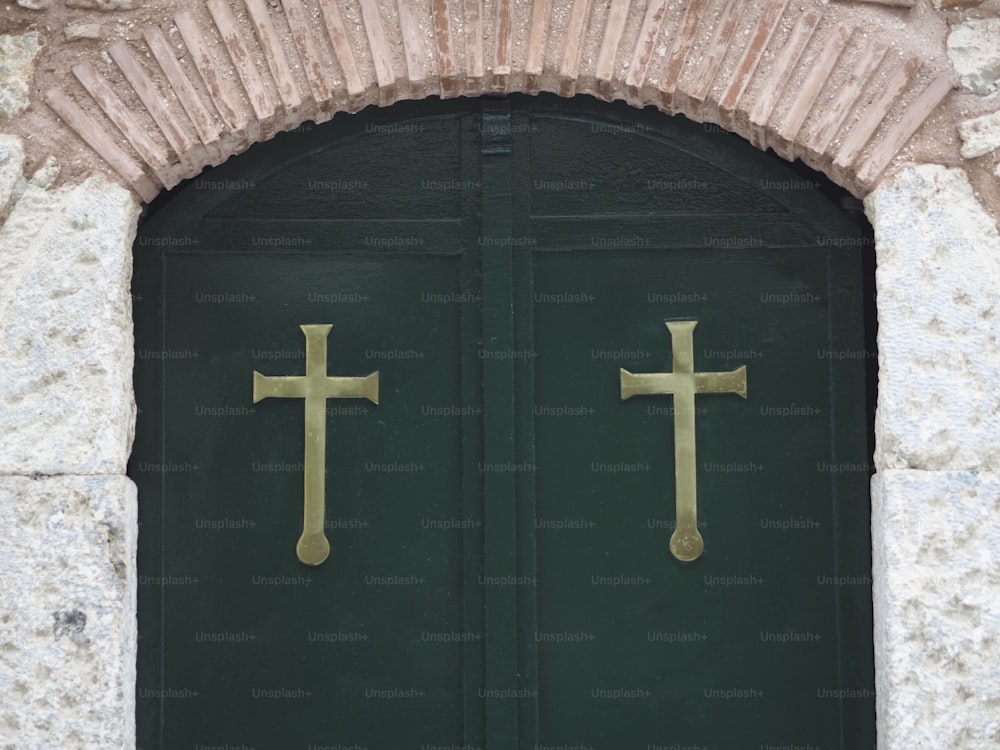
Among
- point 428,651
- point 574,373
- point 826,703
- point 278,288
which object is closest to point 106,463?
point 278,288

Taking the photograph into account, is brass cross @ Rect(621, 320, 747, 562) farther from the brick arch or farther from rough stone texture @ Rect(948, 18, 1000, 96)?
rough stone texture @ Rect(948, 18, 1000, 96)

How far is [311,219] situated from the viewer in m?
3.56

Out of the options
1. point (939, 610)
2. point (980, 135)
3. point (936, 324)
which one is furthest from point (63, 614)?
point (980, 135)

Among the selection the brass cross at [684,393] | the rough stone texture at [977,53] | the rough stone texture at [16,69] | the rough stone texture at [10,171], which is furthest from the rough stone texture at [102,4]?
the rough stone texture at [977,53]

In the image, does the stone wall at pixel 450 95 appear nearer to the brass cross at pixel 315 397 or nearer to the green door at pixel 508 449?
the green door at pixel 508 449

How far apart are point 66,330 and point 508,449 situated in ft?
3.68

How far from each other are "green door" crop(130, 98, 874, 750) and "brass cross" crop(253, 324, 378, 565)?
1 centimetres

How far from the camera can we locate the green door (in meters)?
3.44

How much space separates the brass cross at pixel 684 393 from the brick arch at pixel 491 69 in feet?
1.89

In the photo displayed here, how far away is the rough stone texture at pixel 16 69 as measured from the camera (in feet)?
10.7

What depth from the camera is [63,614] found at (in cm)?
309

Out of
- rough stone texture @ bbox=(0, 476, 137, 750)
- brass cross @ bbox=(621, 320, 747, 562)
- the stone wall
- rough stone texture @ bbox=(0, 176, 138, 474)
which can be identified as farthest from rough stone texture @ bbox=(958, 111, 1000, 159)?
rough stone texture @ bbox=(0, 476, 137, 750)

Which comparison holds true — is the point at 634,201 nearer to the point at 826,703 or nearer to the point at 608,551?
the point at 608,551

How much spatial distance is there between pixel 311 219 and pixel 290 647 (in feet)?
3.66
